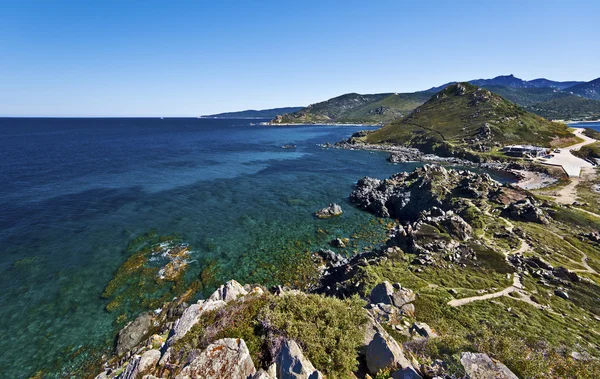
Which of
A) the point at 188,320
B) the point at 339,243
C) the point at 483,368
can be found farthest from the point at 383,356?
the point at 339,243

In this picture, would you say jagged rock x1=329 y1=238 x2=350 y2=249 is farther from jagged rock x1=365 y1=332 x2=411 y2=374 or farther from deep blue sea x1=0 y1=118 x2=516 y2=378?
jagged rock x1=365 y1=332 x2=411 y2=374

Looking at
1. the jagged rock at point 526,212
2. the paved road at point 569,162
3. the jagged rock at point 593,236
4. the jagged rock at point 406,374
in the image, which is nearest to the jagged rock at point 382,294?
the jagged rock at point 406,374

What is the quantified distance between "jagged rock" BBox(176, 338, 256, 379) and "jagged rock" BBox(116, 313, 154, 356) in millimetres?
20169

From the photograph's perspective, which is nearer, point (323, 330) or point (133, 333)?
point (323, 330)

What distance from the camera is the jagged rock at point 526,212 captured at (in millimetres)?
48219

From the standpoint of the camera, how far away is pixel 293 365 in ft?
40.8

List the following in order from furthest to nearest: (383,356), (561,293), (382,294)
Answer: (561,293) < (382,294) < (383,356)

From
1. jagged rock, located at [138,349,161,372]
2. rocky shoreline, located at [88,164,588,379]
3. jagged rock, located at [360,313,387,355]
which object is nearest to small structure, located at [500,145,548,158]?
rocky shoreline, located at [88,164,588,379]

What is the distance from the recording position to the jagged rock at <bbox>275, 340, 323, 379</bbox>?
12.1m

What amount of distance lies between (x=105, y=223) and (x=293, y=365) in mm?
57579

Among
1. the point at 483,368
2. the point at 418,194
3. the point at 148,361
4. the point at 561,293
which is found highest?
the point at 483,368

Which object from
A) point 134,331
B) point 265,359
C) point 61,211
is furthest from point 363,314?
point 61,211

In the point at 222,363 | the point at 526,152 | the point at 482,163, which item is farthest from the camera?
the point at 526,152

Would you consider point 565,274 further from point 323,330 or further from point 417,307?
point 323,330
